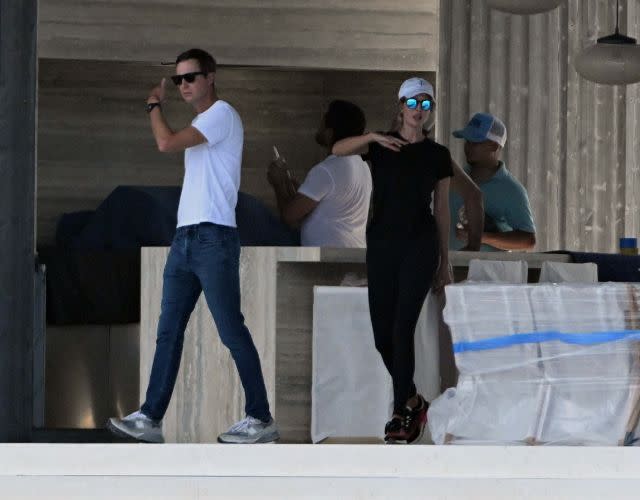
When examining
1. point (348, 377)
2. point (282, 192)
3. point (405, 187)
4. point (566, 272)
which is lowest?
point (348, 377)

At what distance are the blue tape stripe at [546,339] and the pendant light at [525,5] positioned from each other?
2017 mm

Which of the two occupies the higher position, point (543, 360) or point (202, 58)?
point (202, 58)

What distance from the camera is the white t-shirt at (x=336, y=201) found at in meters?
6.76

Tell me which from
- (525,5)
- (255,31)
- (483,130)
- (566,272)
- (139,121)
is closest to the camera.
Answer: (566,272)

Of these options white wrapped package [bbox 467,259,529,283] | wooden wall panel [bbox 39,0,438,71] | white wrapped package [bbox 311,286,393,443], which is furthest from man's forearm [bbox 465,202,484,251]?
wooden wall panel [bbox 39,0,438,71]

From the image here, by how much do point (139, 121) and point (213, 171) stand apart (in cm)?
397

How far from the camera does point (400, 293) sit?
212 inches

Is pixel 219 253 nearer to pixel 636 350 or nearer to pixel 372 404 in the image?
pixel 372 404

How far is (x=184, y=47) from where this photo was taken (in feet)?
27.6

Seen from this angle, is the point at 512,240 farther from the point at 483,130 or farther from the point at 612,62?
the point at 612,62

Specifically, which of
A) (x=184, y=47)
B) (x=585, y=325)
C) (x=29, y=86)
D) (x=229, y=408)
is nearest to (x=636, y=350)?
(x=585, y=325)

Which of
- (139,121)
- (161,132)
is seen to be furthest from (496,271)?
(139,121)

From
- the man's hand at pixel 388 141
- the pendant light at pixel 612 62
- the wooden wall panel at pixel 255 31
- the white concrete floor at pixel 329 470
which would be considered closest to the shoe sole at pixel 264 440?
the white concrete floor at pixel 329 470

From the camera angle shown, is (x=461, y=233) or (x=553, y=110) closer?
(x=461, y=233)
